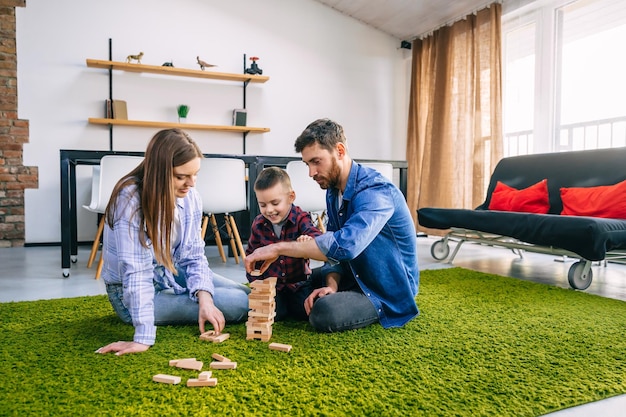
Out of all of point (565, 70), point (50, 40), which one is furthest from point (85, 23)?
point (565, 70)

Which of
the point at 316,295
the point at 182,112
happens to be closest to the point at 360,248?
the point at 316,295

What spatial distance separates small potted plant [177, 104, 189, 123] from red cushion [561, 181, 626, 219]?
3.44 m

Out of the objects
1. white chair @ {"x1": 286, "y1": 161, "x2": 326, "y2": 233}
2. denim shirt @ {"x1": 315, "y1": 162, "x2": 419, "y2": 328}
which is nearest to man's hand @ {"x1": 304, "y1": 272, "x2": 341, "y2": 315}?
denim shirt @ {"x1": 315, "y1": 162, "x2": 419, "y2": 328}

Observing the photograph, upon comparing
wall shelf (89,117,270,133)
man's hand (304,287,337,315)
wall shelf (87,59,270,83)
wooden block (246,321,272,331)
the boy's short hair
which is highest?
wall shelf (87,59,270,83)

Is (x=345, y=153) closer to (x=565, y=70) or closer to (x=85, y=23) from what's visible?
(x=565, y=70)

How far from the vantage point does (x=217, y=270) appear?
3.00 metres

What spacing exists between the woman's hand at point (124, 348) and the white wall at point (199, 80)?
3.51 m

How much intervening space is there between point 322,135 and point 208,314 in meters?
0.68

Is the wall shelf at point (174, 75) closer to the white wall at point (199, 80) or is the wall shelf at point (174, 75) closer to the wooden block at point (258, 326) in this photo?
the white wall at point (199, 80)

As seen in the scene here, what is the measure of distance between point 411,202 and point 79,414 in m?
4.79

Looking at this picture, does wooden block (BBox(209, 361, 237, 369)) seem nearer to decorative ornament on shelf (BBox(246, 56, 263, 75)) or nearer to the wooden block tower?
the wooden block tower

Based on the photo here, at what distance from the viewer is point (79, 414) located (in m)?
1.00

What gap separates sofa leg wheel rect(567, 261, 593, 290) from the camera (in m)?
2.43

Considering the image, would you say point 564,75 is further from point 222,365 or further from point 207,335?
point 222,365
